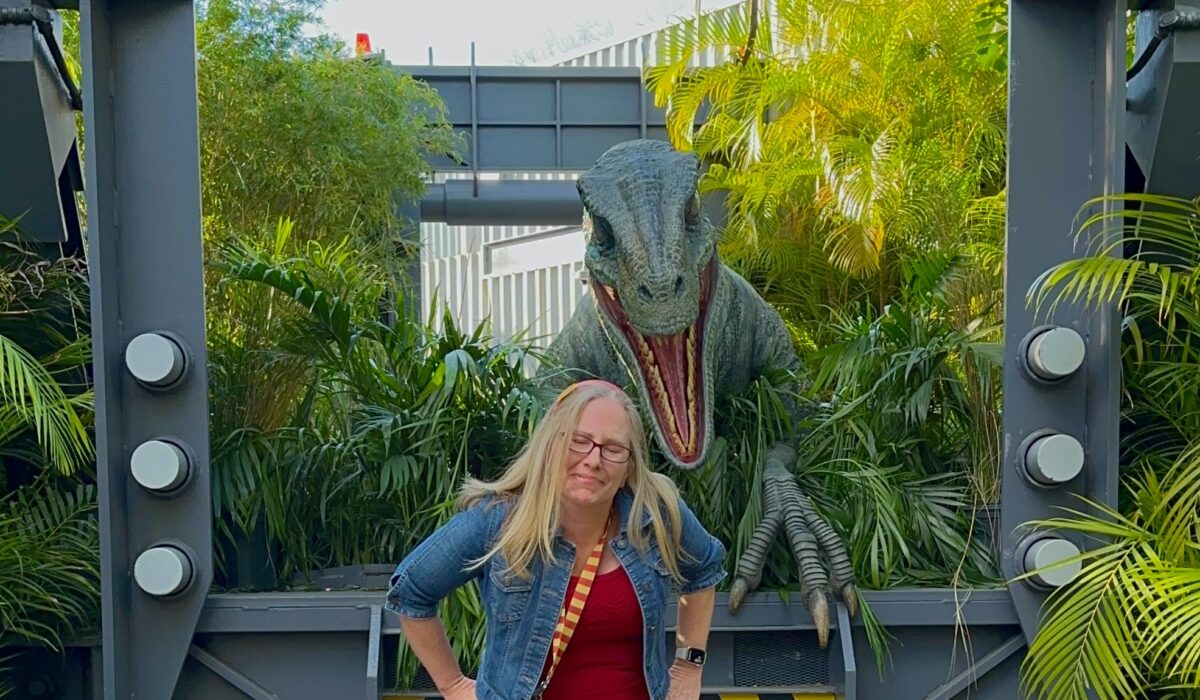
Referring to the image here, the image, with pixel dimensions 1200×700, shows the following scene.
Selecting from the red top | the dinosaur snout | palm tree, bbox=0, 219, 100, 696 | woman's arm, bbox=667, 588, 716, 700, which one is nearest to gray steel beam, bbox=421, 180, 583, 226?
palm tree, bbox=0, 219, 100, 696

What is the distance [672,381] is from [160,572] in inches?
57.3

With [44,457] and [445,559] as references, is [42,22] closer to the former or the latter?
[44,457]

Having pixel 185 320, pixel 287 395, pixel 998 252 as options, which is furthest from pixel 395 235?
pixel 185 320

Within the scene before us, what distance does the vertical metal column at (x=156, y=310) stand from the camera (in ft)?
12.8

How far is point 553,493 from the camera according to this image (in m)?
2.31

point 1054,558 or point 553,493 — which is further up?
point 553,493

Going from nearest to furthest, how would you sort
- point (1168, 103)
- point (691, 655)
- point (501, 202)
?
point (691, 655) < point (1168, 103) < point (501, 202)

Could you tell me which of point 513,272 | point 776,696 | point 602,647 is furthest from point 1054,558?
point 513,272

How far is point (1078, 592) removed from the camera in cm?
371

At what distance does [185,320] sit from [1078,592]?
2.47 metres

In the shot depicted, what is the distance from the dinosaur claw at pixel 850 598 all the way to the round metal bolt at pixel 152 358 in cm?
191

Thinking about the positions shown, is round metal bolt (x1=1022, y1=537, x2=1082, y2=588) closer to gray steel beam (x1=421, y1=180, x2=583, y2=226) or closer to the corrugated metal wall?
gray steel beam (x1=421, y1=180, x2=583, y2=226)

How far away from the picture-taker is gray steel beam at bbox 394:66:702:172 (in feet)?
38.3

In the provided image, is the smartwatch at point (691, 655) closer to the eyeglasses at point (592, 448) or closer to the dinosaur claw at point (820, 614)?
the eyeglasses at point (592, 448)
